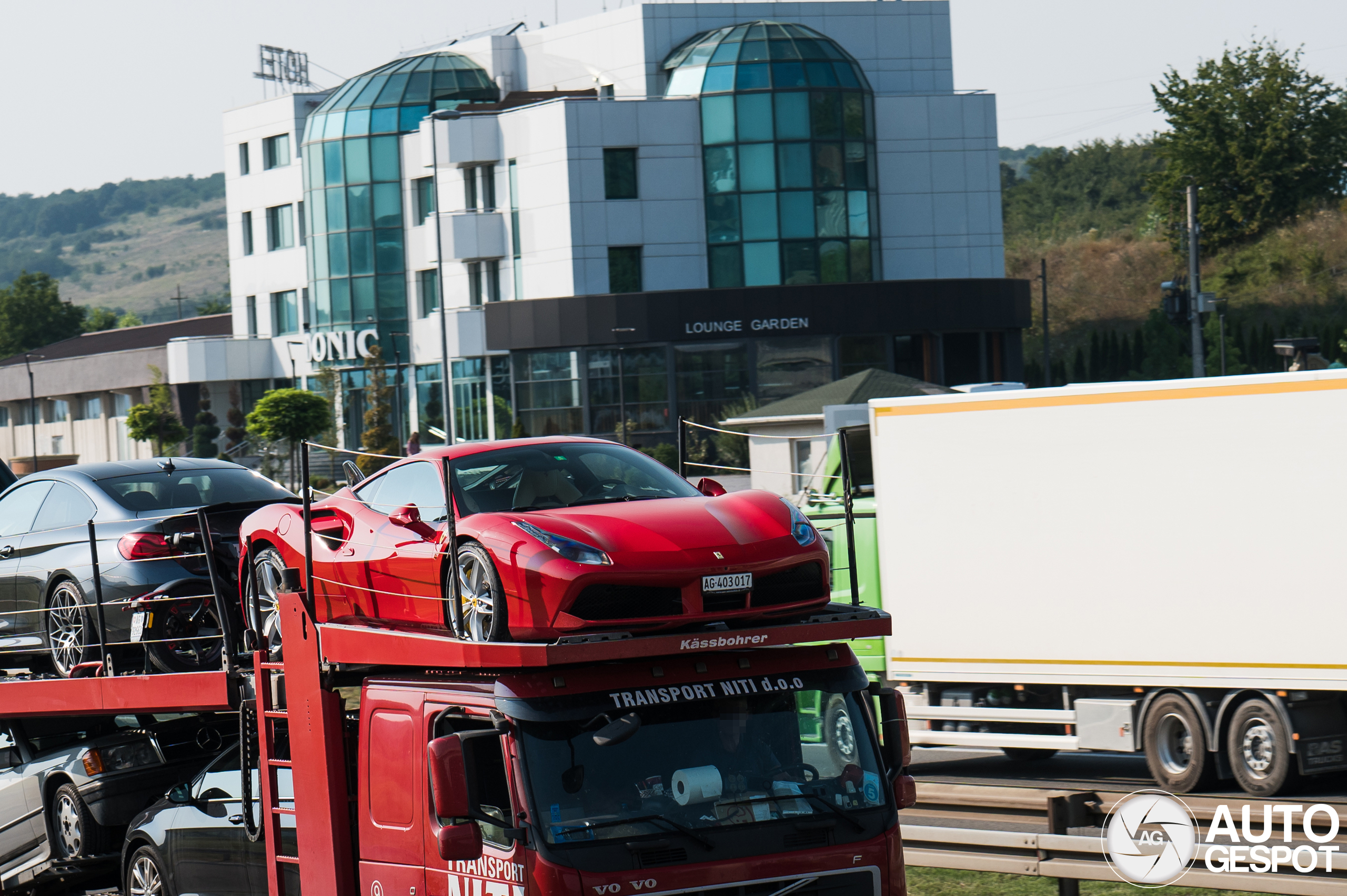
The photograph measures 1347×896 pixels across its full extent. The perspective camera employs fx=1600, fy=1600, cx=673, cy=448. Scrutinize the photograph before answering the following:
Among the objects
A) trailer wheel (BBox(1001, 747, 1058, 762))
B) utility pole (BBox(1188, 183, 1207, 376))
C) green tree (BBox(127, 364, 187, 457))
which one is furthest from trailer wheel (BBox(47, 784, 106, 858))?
green tree (BBox(127, 364, 187, 457))

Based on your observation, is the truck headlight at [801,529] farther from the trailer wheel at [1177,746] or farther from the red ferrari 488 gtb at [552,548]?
the trailer wheel at [1177,746]

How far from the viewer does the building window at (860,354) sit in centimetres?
5088

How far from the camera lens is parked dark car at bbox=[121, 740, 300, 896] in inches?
321

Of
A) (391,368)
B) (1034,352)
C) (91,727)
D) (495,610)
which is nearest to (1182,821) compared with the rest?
(495,610)

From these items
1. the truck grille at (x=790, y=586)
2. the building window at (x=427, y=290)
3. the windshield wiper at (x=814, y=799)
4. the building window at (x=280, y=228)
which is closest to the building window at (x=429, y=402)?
the building window at (x=427, y=290)

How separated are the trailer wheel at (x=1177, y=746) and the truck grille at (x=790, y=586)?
5835mm

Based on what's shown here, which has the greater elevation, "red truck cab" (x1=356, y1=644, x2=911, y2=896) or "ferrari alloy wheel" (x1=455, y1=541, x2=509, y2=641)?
"ferrari alloy wheel" (x1=455, y1=541, x2=509, y2=641)

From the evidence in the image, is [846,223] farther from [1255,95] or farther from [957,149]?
[1255,95]

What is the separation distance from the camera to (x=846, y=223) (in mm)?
51656

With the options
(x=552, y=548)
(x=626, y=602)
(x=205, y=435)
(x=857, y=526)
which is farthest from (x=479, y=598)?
(x=205, y=435)

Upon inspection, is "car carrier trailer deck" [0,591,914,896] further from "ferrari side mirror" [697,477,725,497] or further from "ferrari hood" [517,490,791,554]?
"ferrari side mirror" [697,477,725,497]

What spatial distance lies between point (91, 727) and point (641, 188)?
41.9 m

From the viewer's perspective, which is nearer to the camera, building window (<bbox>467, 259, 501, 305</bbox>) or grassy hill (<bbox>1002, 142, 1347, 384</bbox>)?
building window (<bbox>467, 259, 501, 305</bbox>)

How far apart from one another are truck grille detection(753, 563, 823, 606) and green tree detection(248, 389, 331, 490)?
4686 cm
